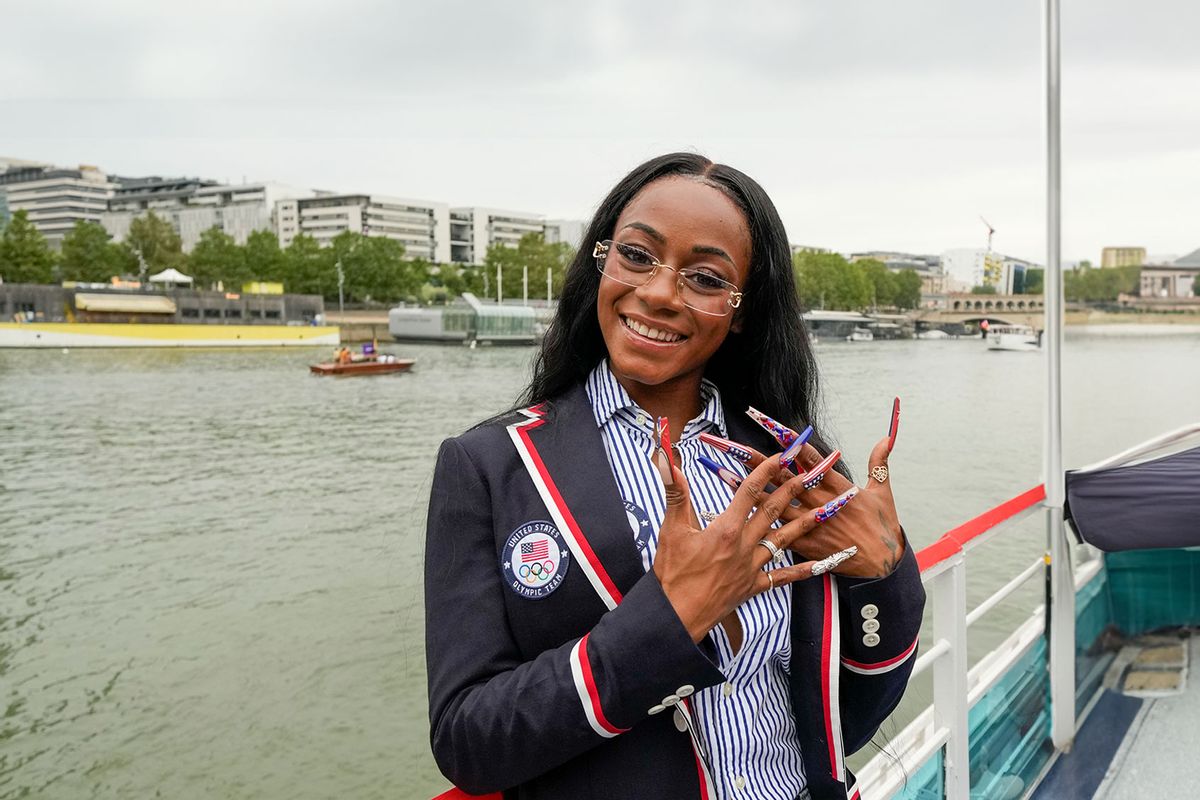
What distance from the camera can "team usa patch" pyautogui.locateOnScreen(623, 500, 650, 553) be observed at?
0.76 m

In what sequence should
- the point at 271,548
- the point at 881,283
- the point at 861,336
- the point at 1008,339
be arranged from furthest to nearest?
the point at 861,336
the point at 881,283
the point at 1008,339
the point at 271,548

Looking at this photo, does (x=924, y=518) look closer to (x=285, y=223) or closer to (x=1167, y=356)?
(x=1167, y=356)

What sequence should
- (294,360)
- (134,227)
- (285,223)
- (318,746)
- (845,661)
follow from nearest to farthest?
(845,661)
(318,746)
(294,360)
(134,227)
(285,223)

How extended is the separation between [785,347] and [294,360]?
3916 centimetres

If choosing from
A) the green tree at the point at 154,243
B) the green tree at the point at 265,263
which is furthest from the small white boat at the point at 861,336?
the green tree at the point at 154,243

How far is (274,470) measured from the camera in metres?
18.5

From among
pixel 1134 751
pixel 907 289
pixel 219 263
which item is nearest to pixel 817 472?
pixel 1134 751

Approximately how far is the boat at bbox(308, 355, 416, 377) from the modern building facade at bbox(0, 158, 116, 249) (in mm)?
70054

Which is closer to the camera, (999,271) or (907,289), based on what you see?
(999,271)

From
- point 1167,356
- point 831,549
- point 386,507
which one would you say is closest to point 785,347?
point 831,549

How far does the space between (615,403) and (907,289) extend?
2693cm

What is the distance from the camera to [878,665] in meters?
0.84

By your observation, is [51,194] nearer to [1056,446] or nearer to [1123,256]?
[1123,256]

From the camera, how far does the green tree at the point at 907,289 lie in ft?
81.7
